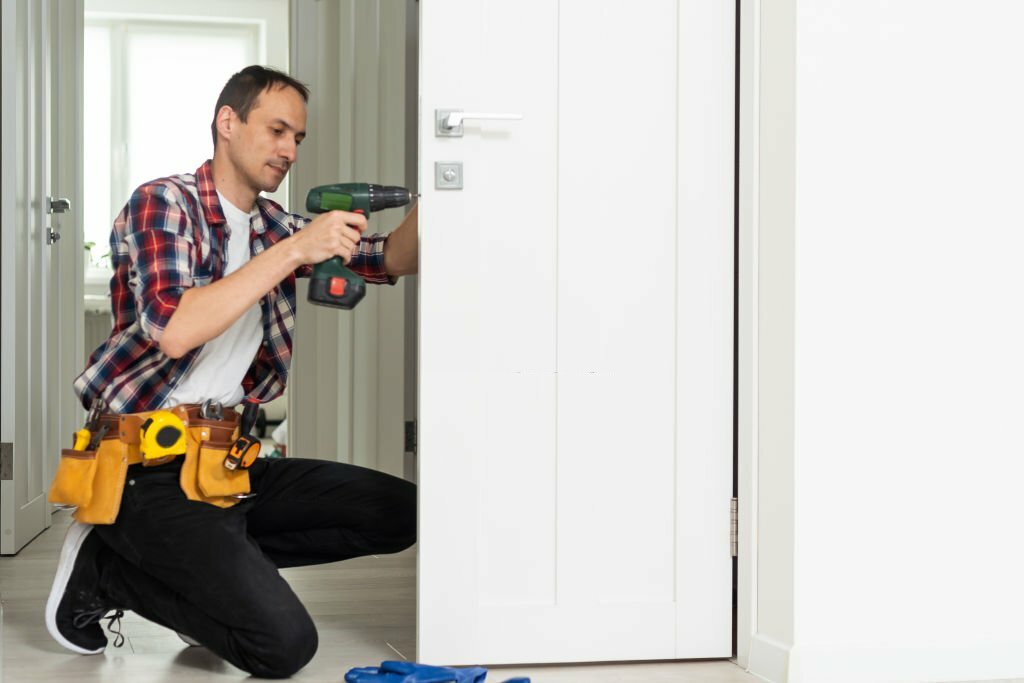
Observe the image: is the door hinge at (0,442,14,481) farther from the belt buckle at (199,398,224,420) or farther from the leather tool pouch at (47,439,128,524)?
the belt buckle at (199,398,224,420)

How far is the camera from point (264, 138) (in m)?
2.33

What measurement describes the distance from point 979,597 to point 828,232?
0.76 m

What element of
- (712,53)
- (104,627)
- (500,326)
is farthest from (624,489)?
(104,627)

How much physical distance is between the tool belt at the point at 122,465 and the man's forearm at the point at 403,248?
499 millimetres

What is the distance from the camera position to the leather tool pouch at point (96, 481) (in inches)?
85.1

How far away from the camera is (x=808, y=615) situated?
2082 millimetres

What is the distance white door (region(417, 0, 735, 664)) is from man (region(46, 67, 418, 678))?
27 centimetres

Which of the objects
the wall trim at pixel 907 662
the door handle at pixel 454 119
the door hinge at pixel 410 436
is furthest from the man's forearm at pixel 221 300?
the door hinge at pixel 410 436

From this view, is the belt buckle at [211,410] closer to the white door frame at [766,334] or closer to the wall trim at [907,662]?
the white door frame at [766,334]

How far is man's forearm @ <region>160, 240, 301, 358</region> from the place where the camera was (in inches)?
81.7

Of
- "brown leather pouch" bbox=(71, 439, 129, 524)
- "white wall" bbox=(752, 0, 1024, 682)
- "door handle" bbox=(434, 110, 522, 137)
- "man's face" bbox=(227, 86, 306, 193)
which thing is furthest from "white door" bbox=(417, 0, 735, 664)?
"brown leather pouch" bbox=(71, 439, 129, 524)

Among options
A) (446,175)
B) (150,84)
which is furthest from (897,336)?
(150,84)

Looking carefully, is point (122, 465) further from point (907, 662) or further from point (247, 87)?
point (907, 662)

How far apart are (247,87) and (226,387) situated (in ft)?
2.04
